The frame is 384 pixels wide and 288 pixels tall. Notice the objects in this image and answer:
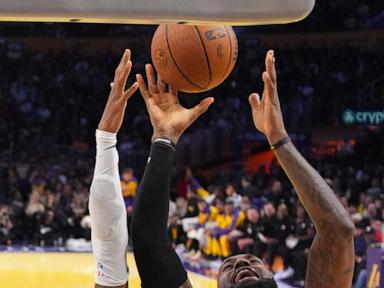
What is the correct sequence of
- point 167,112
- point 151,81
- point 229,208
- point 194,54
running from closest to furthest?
point 167,112
point 151,81
point 194,54
point 229,208

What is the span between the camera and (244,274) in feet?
5.81

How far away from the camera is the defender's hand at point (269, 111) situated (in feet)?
6.56

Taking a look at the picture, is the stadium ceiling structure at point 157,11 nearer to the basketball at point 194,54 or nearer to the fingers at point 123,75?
the fingers at point 123,75

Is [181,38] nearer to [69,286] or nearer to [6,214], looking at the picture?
[69,286]

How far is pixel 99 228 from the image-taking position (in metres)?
2.07

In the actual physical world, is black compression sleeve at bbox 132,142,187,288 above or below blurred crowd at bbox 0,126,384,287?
above

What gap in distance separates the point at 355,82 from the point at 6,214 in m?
6.63

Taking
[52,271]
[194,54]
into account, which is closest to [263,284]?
[194,54]

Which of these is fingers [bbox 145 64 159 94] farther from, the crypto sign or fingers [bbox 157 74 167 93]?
the crypto sign

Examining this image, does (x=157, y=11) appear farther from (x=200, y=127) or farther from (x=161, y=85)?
(x=200, y=127)

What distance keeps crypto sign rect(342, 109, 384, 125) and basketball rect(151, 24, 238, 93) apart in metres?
11.6

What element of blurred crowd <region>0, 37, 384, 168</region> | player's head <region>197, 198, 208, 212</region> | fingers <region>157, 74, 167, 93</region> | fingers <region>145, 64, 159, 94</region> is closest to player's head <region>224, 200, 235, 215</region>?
player's head <region>197, 198, 208, 212</region>

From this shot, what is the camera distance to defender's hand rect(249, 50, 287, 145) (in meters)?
2.00

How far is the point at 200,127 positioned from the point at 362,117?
10.00ft
